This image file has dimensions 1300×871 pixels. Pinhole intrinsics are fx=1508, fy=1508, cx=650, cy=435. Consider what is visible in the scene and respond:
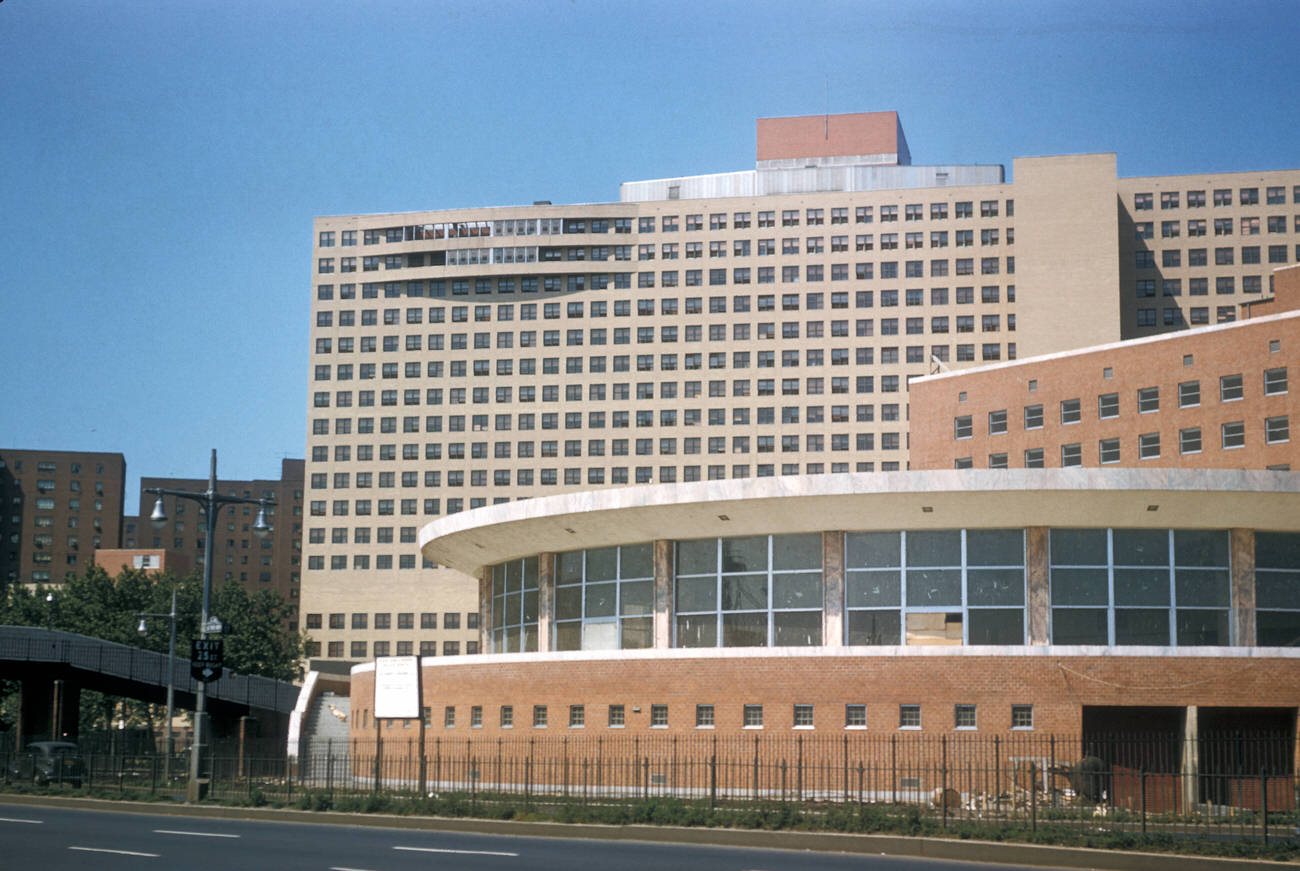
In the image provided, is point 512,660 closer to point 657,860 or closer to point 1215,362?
point 657,860

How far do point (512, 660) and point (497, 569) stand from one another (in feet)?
23.2

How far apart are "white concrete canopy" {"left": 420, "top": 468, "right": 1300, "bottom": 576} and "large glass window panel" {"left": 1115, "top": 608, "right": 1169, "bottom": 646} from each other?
241 centimetres

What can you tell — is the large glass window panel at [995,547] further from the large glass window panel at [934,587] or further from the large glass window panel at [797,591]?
the large glass window panel at [797,591]

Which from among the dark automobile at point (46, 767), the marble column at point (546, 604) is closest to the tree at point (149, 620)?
the dark automobile at point (46, 767)

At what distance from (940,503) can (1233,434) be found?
3005 centimetres

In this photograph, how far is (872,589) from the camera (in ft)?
140

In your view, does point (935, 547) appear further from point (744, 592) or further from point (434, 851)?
point (434, 851)

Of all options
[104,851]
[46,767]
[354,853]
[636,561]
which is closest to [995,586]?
[636,561]

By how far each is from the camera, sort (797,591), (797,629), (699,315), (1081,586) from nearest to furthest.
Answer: (1081,586) < (797,629) < (797,591) < (699,315)

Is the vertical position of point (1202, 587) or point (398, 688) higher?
point (1202, 587)

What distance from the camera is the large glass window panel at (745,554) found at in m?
44.2

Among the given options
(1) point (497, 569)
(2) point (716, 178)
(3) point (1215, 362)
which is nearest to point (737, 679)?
(1) point (497, 569)

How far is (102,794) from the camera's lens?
41594mm

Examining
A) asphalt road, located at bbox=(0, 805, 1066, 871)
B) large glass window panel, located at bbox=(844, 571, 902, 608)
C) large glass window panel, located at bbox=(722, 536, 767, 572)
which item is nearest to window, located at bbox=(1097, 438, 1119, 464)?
large glass window panel, located at bbox=(844, 571, 902, 608)
